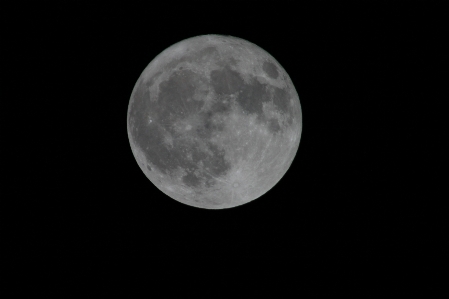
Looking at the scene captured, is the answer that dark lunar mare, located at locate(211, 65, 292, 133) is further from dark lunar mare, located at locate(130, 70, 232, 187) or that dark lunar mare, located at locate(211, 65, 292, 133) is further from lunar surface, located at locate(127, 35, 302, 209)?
dark lunar mare, located at locate(130, 70, 232, 187)

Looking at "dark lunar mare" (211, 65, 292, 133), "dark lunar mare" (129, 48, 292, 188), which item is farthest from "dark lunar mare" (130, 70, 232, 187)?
"dark lunar mare" (211, 65, 292, 133)

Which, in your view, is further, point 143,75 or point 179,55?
point 143,75

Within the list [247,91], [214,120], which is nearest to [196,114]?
[214,120]

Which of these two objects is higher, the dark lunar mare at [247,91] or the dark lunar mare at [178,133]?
the dark lunar mare at [247,91]

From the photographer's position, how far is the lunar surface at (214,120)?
393cm

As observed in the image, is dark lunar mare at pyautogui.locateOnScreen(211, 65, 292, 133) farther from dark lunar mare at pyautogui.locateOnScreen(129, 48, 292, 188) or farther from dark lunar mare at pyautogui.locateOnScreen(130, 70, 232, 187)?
dark lunar mare at pyautogui.locateOnScreen(130, 70, 232, 187)

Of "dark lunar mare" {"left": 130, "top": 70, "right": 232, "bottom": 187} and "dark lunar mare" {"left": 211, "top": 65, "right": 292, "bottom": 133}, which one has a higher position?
"dark lunar mare" {"left": 211, "top": 65, "right": 292, "bottom": 133}

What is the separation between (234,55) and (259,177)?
4.82ft

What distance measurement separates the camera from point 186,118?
3.92 meters

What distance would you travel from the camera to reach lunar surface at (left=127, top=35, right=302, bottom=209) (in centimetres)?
393

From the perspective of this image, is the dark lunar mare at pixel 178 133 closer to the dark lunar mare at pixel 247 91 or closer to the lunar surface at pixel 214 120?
the lunar surface at pixel 214 120

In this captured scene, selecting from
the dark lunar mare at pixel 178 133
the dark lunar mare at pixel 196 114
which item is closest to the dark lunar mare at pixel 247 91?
the dark lunar mare at pixel 196 114

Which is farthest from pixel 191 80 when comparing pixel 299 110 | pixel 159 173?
pixel 299 110

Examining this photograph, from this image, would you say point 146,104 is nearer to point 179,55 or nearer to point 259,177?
point 179,55
